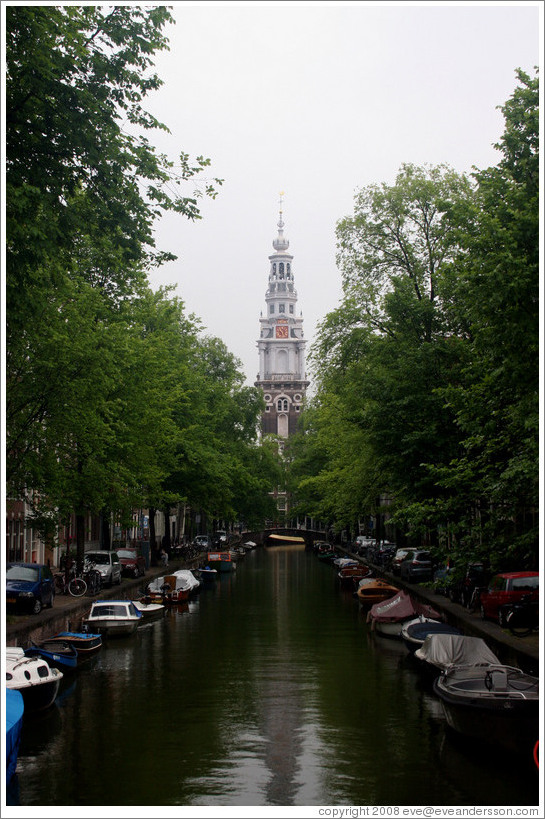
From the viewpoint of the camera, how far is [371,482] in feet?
167

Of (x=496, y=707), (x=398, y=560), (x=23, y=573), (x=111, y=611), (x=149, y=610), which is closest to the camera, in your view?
(x=496, y=707)

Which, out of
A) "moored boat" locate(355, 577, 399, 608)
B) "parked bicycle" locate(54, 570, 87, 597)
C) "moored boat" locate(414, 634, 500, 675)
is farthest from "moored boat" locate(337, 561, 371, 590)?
"moored boat" locate(414, 634, 500, 675)

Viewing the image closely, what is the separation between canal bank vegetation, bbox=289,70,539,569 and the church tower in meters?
125

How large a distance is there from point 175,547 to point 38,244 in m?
58.4

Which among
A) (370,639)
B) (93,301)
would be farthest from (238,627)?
(93,301)

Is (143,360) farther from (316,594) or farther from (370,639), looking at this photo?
(316,594)

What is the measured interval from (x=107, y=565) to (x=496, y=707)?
31038 mm

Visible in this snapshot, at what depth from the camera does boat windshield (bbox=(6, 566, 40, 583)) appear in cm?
3359

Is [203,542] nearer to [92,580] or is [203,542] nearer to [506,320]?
[92,580]

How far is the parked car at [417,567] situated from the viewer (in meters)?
50.0

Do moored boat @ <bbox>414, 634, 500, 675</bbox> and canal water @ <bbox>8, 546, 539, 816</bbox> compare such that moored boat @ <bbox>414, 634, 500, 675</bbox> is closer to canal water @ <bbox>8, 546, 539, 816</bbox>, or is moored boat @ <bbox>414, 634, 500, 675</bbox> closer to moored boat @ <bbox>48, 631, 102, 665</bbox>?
canal water @ <bbox>8, 546, 539, 816</bbox>

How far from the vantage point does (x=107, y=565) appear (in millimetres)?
46781

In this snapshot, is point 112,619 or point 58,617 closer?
point 58,617

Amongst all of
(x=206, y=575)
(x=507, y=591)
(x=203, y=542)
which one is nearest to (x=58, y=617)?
(x=507, y=591)
